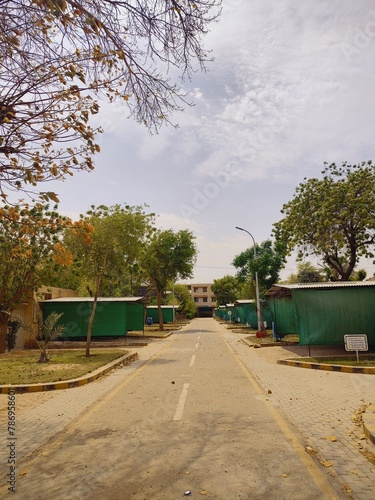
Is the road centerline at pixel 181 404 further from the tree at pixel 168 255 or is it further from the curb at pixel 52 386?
the tree at pixel 168 255

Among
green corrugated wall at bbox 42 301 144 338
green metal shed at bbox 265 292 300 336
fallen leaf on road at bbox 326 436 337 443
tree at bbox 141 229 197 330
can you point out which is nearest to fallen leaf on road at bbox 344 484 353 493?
fallen leaf on road at bbox 326 436 337 443

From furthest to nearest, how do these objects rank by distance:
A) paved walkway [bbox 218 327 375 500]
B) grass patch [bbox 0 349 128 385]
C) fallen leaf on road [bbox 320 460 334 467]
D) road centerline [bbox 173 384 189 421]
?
1. grass patch [bbox 0 349 128 385]
2. road centerline [bbox 173 384 189 421]
3. fallen leaf on road [bbox 320 460 334 467]
4. paved walkway [bbox 218 327 375 500]

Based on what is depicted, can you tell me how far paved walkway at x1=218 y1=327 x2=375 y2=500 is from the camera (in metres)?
4.39

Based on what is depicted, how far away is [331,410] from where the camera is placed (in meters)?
7.10

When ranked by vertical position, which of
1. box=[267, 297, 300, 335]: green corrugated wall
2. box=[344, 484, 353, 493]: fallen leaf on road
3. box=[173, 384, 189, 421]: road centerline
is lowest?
box=[344, 484, 353, 493]: fallen leaf on road

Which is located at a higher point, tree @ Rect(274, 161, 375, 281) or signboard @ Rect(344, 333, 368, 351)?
tree @ Rect(274, 161, 375, 281)

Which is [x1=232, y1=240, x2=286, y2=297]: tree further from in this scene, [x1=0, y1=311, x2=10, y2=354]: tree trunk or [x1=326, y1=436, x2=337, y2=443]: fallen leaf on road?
[x1=326, y1=436, x2=337, y2=443]: fallen leaf on road

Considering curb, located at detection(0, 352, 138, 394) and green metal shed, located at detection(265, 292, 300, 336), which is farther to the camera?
green metal shed, located at detection(265, 292, 300, 336)

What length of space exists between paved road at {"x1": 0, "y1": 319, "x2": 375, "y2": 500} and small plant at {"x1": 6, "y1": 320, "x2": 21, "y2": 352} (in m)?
13.0

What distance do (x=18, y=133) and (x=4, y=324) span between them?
16538 millimetres

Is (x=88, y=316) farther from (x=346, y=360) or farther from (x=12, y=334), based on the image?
(x=346, y=360)

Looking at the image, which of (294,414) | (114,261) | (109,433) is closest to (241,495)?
(109,433)

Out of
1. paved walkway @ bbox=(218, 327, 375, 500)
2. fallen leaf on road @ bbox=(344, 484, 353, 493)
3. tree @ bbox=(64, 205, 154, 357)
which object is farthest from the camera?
tree @ bbox=(64, 205, 154, 357)

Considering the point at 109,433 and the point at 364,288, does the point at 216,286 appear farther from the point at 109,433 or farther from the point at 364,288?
the point at 109,433
